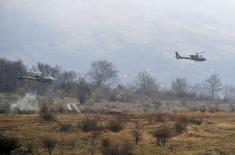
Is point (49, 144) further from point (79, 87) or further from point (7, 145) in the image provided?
point (79, 87)

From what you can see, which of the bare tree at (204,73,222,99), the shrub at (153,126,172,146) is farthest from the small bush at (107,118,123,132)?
the bare tree at (204,73,222,99)

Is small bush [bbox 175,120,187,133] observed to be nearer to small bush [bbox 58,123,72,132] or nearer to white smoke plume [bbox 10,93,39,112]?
small bush [bbox 58,123,72,132]

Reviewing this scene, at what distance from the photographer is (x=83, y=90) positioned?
3191 inches

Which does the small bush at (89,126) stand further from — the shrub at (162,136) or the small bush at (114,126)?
the shrub at (162,136)

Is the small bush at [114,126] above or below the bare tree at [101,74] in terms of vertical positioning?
below

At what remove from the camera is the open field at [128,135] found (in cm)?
2950

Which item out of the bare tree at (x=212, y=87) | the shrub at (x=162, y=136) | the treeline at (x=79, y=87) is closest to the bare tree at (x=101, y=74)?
the treeline at (x=79, y=87)

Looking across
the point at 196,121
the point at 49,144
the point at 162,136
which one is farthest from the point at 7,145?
the point at 196,121

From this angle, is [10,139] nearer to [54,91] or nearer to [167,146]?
[167,146]

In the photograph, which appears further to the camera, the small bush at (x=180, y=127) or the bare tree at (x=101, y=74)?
the bare tree at (x=101, y=74)

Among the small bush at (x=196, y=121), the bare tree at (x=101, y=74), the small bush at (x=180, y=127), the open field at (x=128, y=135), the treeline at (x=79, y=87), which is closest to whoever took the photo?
the open field at (x=128, y=135)

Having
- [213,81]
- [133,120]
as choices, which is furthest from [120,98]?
[213,81]

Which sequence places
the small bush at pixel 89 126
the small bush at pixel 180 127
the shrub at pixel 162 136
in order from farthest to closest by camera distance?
the small bush at pixel 180 127, the small bush at pixel 89 126, the shrub at pixel 162 136

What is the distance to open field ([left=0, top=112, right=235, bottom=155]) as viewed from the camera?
96.8 ft
